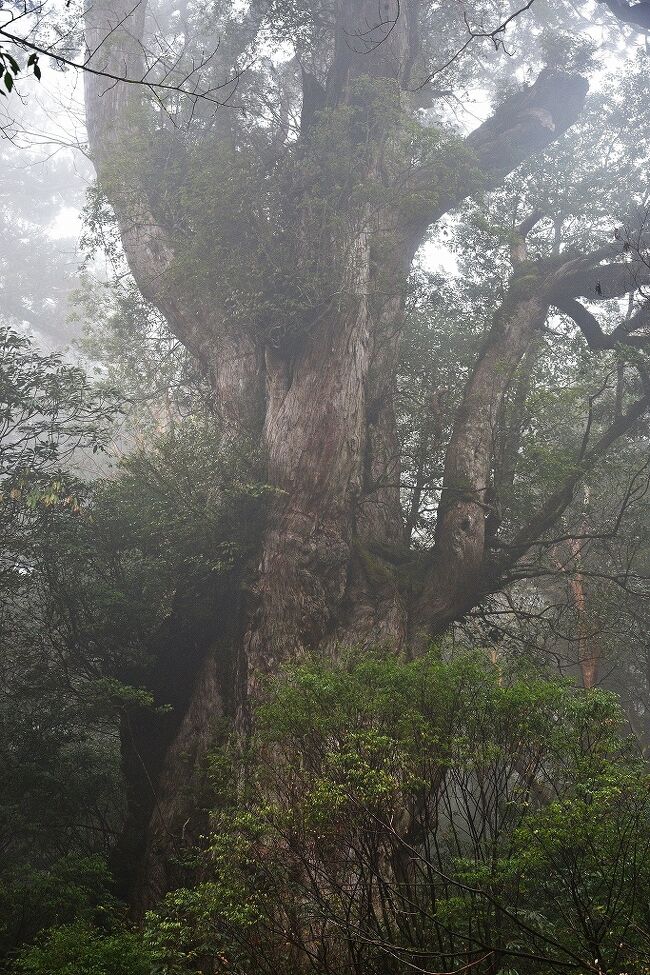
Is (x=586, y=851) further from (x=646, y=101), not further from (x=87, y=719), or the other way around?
(x=646, y=101)

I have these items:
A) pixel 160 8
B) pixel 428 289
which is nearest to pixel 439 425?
pixel 428 289

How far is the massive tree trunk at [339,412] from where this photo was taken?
7.34 m

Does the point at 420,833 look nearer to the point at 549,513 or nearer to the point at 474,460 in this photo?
the point at 549,513

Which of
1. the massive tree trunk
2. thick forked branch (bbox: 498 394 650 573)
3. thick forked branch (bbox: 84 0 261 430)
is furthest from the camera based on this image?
thick forked branch (bbox: 84 0 261 430)

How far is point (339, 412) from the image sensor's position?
349 inches

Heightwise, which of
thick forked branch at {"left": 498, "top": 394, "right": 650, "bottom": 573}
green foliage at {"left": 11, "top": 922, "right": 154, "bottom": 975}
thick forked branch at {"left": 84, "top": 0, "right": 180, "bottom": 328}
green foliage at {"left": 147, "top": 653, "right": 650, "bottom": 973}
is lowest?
green foliage at {"left": 11, "top": 922, "right": 154, "bottom": 975}

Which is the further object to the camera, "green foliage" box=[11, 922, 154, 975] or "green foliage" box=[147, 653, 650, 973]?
"green foliage" box=[11, 922, 154, 975]

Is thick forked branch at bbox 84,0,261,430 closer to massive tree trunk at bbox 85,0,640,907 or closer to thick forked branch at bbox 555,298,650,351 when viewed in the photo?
massive tree trunk at bbox 85,0,640,907

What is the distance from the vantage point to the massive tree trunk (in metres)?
7.34

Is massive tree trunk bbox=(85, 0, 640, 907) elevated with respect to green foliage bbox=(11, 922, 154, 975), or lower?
elevated

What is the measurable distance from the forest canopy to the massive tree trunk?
0.04 m

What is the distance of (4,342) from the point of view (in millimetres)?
7793

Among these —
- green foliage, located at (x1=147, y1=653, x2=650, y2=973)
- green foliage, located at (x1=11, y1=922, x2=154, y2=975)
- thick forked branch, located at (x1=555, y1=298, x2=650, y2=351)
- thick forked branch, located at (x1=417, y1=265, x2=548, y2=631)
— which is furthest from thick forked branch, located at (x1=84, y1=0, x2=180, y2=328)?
green foliage, located at (x1=11, y1=922, x2=154, y2=975)

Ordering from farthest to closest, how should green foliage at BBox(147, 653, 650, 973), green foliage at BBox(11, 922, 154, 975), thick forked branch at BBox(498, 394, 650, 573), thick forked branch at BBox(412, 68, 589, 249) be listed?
thick forked branch at BBox(412, 68, 589, 249), thick forked branch at BBox(498, 394, 650, 573), green foliage at BBox(11, 922, 154, 975), green foliage at BBox(147, 653, 650, 973)
